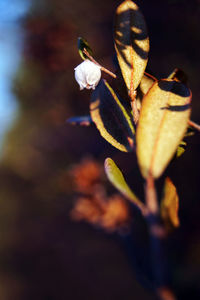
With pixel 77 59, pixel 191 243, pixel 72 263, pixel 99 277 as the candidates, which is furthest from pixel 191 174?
pixel 72 263

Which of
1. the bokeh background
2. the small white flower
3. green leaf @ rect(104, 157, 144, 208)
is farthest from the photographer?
the bokeh background

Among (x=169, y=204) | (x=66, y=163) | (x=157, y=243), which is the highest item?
(x=169, y=204)

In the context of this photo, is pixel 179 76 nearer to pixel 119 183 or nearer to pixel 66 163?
pixel 119 183

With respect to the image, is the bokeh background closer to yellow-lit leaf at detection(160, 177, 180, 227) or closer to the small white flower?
the small white flower

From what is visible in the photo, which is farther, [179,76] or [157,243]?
[157,243]

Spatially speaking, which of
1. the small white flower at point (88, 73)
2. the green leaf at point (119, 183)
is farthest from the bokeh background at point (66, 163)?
the green leaf at point (119, 183)

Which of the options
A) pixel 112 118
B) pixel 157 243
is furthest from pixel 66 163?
pixel 112 118

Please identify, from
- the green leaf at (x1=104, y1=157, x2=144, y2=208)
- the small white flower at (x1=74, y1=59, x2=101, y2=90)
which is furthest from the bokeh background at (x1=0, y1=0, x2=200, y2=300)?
the green leaf at (x1=104, y1=157, x2=144, y2=208)
